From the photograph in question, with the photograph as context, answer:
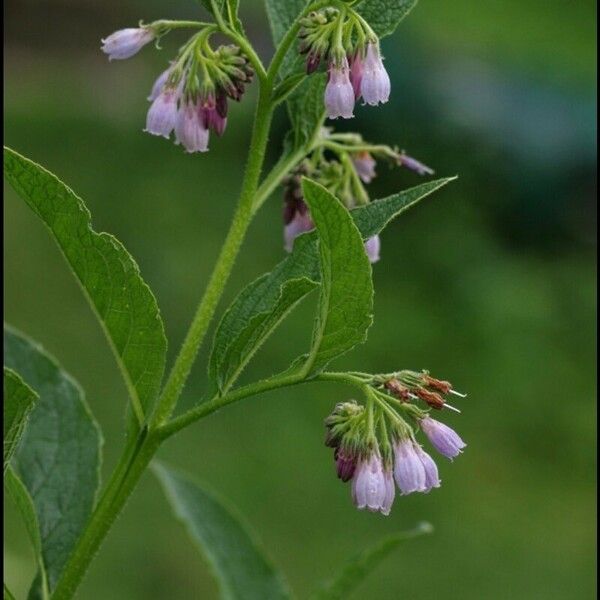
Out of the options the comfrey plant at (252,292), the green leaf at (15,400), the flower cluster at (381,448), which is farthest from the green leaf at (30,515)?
the flower cluster at (381,448)

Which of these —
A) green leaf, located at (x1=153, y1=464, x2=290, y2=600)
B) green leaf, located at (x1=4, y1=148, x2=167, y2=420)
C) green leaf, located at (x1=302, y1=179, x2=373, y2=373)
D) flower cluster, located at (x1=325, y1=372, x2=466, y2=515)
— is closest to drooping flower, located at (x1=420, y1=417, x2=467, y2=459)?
flower cluster, located at (x1=325, y1=372, x2=466, y2=515)

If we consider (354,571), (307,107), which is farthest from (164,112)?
(354,571)

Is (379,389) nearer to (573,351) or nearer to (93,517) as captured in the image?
(93,517)

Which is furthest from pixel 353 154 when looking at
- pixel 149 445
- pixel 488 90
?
pixel 488 90

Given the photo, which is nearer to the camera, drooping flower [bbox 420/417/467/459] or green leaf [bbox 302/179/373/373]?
green leaf [bbox 302/179/373/373]

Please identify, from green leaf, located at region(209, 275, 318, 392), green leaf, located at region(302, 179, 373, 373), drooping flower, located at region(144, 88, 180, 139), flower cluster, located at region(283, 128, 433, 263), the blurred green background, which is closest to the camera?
green leaf, located at region(302, 179, 373, 373)

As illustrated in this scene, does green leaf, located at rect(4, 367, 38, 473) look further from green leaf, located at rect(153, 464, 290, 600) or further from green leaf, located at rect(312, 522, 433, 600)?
green leaf, located at rect(153, 464, 290, 600)
